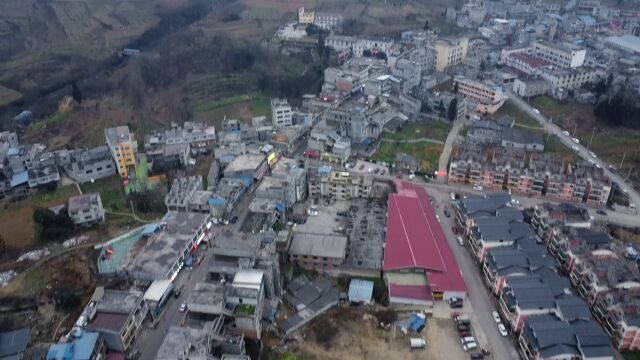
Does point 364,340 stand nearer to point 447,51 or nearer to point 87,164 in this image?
point 87,164

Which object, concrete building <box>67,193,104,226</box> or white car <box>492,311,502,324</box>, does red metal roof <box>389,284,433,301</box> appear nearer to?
white car <box>492,311,502,324</box>

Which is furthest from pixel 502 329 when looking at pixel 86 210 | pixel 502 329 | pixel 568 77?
pixel 568 77

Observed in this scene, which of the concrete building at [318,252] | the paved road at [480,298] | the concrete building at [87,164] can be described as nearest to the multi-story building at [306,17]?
the concrete building at [87,164]

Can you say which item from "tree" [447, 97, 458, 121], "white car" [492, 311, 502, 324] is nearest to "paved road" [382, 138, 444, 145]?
"tree" [447, 97, 458, 121]

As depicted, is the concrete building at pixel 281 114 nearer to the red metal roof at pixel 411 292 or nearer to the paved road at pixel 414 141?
the paved road at pixel 414 141

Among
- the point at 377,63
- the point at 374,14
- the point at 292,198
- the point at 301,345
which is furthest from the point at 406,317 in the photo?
the point at 374,14
